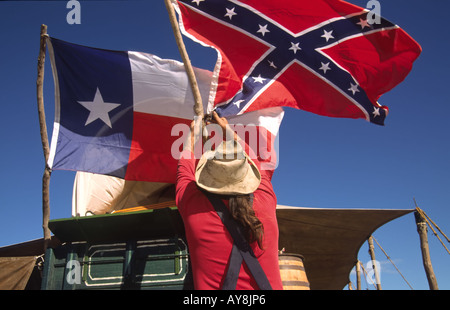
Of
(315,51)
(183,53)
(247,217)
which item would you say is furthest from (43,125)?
(315,51)

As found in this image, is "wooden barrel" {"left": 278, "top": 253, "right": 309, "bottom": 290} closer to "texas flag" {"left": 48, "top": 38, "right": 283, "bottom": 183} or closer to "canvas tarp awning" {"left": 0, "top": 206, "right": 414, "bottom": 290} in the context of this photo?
"canvas tarp awning" {"left": 0, "top": 206, "right": 414, "bottom": 290}

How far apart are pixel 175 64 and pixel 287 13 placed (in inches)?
72.8

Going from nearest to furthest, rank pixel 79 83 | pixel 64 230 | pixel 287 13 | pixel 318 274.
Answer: pixel 64 230 → pixel 79 83 → pixel 287 13 → pixel 318 274

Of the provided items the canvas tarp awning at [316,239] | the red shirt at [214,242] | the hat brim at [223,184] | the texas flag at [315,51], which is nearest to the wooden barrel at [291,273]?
the canvas tarp awning at [316,239]

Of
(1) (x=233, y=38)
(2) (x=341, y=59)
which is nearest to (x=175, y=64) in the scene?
(1) (x=233, y=38)

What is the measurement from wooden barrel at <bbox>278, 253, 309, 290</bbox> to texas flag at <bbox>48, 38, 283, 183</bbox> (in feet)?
4.22

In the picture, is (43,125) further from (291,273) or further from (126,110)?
(291,273)

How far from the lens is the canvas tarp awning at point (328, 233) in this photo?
19.0 ft

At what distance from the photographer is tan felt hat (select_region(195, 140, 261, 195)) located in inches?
124

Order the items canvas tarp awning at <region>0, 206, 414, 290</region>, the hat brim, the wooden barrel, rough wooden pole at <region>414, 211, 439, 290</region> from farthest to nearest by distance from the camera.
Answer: rough wooden pole at <region>414, 211, 439, 290</region>
canvas tarp awning at <region>0, 206, 414, 290</region>
the wooden barrel
the hat brim

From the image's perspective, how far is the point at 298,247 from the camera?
22.2ft

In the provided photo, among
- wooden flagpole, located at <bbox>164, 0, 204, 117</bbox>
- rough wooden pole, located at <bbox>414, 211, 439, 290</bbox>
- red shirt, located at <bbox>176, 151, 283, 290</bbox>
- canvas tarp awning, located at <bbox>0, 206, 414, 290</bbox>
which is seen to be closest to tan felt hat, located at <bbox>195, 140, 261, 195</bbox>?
red shirt, located at <bbox>176, 151, 283, 290</bbox>

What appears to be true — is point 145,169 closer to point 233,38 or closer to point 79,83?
point 79,83
